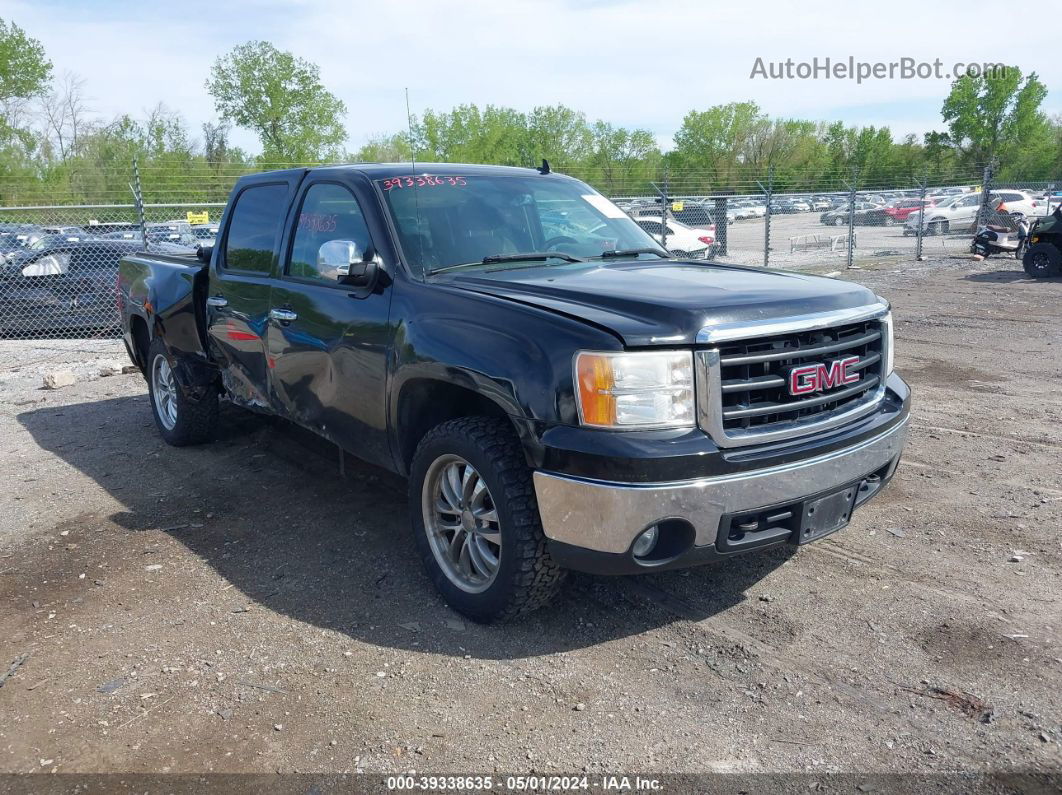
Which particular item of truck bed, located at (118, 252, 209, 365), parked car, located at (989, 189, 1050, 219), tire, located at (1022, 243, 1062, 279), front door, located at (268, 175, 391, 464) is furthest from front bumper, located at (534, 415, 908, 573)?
parked car, located at (989, 189, 1050, 219)

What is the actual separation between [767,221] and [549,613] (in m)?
16.0

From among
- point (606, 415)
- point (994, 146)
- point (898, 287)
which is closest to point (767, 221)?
point (898, 287)

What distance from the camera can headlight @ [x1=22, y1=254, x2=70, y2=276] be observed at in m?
11.3

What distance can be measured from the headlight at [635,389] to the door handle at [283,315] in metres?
2.10

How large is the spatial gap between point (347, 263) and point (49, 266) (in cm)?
935

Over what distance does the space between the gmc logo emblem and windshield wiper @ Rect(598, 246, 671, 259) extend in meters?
1.41

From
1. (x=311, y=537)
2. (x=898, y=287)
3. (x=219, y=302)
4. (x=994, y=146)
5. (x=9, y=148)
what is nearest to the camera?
(x=311, y=537)

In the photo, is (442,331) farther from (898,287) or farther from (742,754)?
(898,287)

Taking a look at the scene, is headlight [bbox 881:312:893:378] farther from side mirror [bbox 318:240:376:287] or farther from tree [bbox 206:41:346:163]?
tree [bbox 206:41:346:163]

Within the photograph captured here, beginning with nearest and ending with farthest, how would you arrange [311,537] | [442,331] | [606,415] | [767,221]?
[606,415], [442,331], [311,537], [767,221]

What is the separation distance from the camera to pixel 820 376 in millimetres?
3371

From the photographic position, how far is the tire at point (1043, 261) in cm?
1662

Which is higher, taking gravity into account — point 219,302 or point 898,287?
point 219,302

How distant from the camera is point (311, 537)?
15.5 ft
